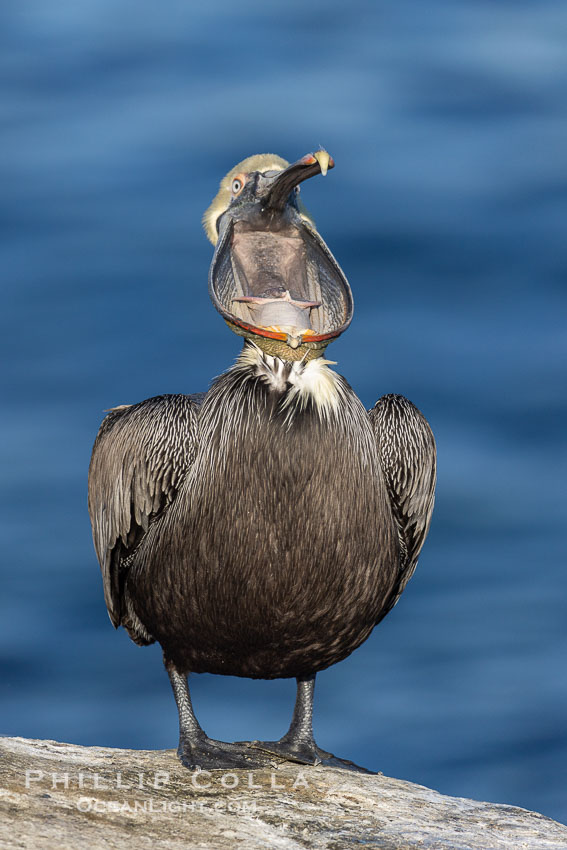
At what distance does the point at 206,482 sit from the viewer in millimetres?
6949

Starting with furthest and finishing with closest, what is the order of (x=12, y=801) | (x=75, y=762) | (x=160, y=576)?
(x=160, y=576) < (x=75, y=762) < (x=12, y=801)

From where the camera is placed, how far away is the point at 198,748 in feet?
24.0

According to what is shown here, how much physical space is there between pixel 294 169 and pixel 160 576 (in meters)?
2.18

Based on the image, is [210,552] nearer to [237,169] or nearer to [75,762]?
[75,762]

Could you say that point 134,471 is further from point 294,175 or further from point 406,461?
point 294,175

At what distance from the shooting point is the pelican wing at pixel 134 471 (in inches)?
283

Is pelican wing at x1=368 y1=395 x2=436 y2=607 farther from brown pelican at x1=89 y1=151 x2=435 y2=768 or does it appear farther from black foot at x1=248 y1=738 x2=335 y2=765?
black foot at x1=248 y1=738 x2=335 y2=765

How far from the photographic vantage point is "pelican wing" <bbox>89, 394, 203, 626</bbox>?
719 centimetres

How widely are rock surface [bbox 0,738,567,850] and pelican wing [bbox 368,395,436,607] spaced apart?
139 centimetres

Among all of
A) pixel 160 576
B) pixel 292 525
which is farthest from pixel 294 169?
pixel 160 576

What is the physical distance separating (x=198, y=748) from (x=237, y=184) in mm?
2981

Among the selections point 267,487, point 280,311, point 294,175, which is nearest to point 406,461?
point 267,487

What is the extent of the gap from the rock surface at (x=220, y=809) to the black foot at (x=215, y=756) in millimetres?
75

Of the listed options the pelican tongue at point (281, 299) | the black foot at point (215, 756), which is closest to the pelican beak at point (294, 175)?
the pelican tongue at point (281, 299)
